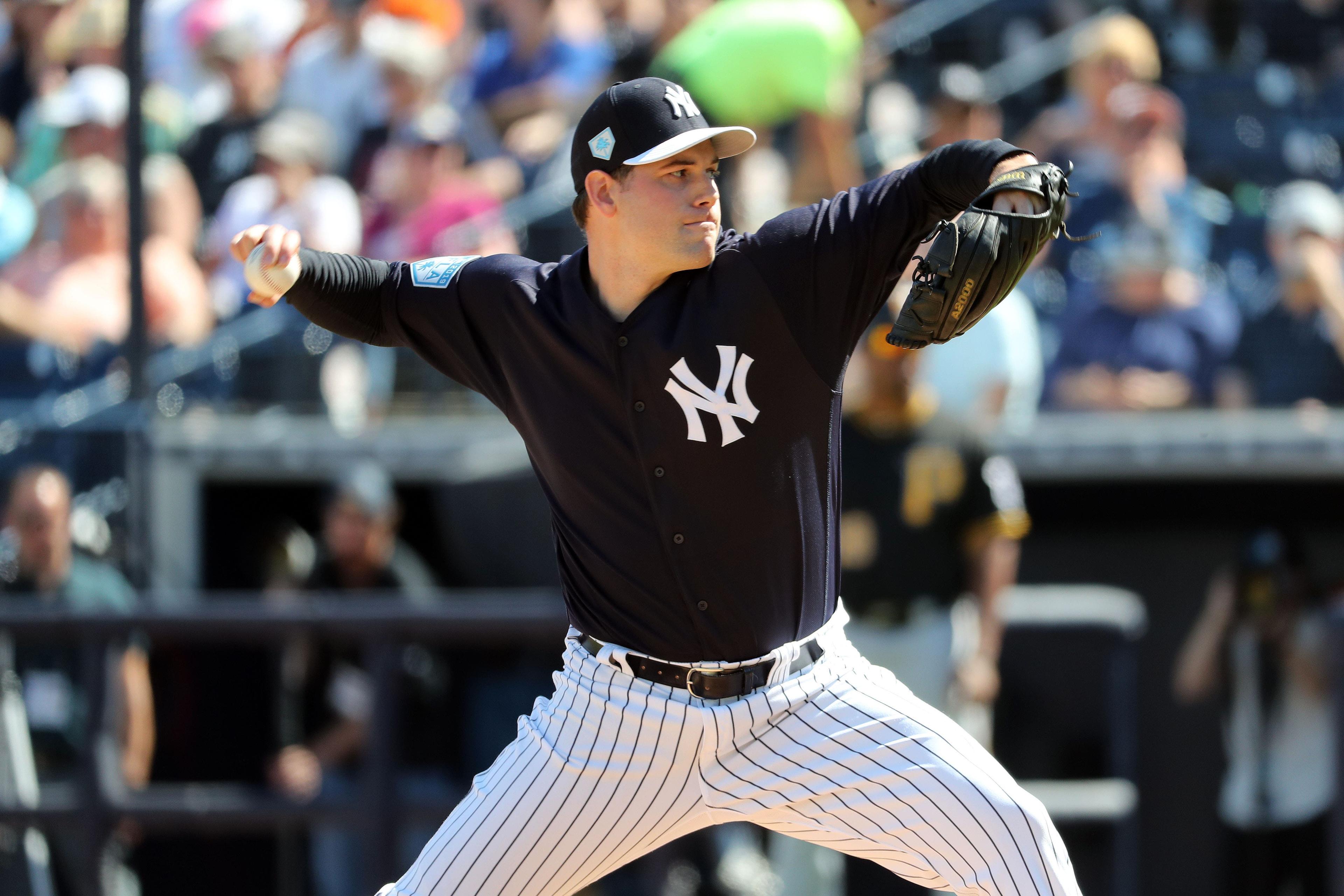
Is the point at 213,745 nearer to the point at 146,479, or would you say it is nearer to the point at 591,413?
the point at 146,479

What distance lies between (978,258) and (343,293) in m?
1.25

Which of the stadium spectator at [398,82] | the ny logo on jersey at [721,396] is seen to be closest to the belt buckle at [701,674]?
the ny logo on jersey at [721,396]

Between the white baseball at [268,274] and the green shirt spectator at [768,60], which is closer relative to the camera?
the white baseball at [268,274]

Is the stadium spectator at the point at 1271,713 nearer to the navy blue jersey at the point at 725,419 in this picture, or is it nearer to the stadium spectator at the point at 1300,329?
the stadium spectator at the point at 1300,329

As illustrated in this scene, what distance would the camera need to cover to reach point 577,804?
2.98m

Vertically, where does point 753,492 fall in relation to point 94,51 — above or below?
below

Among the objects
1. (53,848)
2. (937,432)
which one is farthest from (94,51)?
(937,432)

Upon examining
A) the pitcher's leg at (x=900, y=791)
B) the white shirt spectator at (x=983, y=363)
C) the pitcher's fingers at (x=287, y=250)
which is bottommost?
the pitcher's leg at (x=900, y=791)

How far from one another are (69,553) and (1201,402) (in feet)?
13.2

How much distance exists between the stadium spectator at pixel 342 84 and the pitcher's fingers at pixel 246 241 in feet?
14.4

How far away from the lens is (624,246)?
3.06 m

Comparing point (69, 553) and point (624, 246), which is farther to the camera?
point (69, 553)

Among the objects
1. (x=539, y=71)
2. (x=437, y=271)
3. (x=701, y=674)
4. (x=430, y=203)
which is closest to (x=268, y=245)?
(x=437, y=271)

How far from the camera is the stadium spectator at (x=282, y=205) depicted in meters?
6.69
